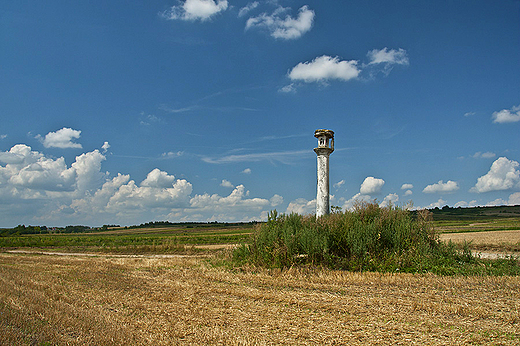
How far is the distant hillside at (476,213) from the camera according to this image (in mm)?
91000

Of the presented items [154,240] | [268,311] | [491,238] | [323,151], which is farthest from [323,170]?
[154,240]

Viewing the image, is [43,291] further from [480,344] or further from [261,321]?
[480,344]

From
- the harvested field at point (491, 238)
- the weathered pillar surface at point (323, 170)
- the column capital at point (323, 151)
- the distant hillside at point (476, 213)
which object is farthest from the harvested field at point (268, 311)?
the distant hillside at point (476, 213)

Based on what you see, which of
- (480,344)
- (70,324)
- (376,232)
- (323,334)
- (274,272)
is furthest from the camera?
(376,232)

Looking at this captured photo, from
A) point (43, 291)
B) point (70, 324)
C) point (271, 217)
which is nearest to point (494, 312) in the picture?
point (70, 324)

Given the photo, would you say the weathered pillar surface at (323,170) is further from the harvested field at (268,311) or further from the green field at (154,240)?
the harvested field at (268,311)

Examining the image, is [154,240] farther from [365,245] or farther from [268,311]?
[268,311]

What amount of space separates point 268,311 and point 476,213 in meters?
118

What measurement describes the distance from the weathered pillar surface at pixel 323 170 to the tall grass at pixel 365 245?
154 centimetres

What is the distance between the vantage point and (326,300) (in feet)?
25.0

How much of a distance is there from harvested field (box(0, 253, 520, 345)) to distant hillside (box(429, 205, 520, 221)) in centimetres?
8012

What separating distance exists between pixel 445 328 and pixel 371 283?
12.6 ft

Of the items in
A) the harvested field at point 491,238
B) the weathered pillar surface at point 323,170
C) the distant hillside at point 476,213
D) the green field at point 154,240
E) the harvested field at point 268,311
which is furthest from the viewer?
the distant hillside at point 476,213

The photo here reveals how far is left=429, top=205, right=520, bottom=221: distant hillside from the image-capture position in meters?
91.0
